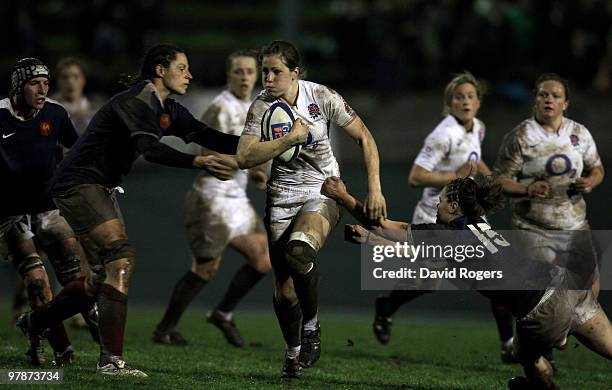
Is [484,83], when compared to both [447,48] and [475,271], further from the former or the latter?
[475,271]

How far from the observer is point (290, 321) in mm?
7855

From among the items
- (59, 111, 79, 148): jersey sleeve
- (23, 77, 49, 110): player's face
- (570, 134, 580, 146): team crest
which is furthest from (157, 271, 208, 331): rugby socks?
(570, 134, 580, 146): team crest

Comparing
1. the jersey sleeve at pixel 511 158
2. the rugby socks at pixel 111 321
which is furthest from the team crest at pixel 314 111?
the jersey sleeve at pixel 511 158

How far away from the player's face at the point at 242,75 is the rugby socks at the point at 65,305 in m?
3.12

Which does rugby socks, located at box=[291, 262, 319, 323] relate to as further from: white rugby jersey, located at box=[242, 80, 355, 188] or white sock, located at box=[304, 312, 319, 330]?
white rugby jersey, located at box=[242, 80, 355, 188]

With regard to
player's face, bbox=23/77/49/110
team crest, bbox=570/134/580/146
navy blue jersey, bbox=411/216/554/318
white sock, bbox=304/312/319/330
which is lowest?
white sock, bbox=304/312/319/330

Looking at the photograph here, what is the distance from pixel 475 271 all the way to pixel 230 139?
1987 mm

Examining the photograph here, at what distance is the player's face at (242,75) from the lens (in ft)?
34.2

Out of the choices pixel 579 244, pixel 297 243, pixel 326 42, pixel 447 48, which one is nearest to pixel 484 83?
pixel 447 48

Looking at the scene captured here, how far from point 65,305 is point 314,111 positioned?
215 cm

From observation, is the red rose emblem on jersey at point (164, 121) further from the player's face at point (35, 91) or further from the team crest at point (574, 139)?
the team crest at point (574, 139)

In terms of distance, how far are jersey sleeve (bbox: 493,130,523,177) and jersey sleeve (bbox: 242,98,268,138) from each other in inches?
100

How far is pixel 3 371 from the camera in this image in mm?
7449

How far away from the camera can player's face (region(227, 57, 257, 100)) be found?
1042 cm
